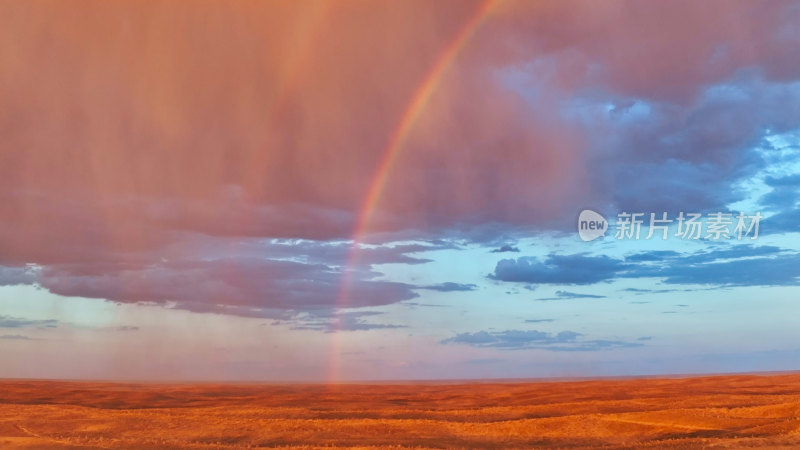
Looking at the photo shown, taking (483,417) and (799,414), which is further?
(483,417)

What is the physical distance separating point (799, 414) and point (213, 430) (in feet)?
140

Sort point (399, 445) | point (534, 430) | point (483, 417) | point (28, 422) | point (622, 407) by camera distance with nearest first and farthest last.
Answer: point (399, 445) < point (534, 430) < point (28, 422) < point (483, 417) < point (622, 407)

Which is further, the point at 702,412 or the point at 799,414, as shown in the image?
the point at 702,412

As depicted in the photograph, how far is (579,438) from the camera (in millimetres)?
49094

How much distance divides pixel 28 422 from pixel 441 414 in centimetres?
3765

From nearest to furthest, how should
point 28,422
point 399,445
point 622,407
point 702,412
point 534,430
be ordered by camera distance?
point 399,445, point 534,430, point 702,412, point 28,422, point 622,407

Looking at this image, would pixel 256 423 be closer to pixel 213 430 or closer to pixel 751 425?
pixel 213 430

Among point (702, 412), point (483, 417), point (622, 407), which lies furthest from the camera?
point (622, 407)

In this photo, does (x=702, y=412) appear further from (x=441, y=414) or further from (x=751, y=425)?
(x=441, y=414)

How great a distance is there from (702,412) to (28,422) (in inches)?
2268

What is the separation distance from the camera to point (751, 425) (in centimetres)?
4866

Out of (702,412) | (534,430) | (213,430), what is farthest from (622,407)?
(213,430)

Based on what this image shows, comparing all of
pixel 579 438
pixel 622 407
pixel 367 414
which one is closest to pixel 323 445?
pixel 579 438

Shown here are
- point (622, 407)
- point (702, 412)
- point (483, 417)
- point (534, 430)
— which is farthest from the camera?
point (622, 407)
